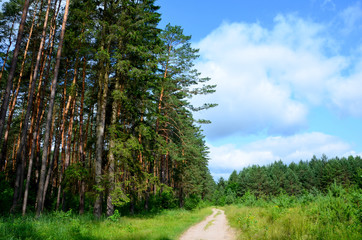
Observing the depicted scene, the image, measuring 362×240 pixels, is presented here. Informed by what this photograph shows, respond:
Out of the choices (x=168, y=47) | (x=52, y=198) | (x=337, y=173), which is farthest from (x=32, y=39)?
(x=337, y=173)

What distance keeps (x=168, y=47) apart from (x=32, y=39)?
1075 cm

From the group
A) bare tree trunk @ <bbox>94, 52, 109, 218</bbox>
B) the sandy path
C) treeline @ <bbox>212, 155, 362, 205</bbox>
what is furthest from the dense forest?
treeline @ <bbox>212, 155, 362, 205</bbox>

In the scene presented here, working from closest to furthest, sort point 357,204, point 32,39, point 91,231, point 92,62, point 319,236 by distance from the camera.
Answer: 1. point 319,236
2. point 357,204
3. point 91,231
4. point 92,62
5. point 32,39

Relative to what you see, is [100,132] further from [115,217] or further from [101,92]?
[115,217]

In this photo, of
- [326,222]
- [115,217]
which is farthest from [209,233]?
[326,222]

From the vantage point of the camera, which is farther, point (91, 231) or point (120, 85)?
point (120, 85)

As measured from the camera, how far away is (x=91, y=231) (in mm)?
7992

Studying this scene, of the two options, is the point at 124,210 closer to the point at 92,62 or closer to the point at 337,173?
the point at 92,62

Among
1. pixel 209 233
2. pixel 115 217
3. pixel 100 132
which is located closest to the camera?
pixel 115 217

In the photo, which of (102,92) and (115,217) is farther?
(102,92)

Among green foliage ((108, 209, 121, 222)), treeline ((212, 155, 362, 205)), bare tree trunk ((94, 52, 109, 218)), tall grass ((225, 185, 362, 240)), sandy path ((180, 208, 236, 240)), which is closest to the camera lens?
tall grass ((225, 185, 362, 240))

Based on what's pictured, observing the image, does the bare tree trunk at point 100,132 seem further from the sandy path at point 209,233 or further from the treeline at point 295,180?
the treeline at point 295,180

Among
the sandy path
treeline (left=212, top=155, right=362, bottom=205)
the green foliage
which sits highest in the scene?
treeline (left=212, top=155, right=362, bottom=205)

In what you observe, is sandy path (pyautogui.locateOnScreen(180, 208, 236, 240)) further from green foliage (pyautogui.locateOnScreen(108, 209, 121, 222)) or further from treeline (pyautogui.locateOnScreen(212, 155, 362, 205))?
treeline (pyautogui.locateOnScreen(212, 155, 362, 205))
